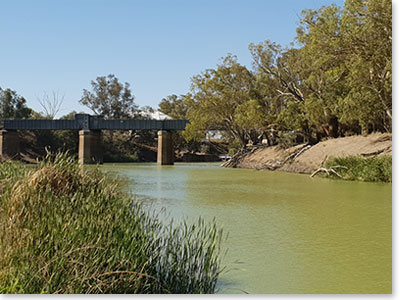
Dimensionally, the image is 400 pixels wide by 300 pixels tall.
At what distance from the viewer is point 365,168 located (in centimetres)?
2517

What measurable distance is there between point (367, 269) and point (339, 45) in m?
21.5

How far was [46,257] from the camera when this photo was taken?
221 inches

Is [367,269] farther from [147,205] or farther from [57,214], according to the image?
[147,205]

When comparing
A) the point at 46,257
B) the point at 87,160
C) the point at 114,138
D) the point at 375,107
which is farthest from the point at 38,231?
the point at 114,138

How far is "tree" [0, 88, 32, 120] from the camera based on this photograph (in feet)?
222

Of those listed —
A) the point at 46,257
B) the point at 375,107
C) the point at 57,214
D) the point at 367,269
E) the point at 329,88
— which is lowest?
the point at 367,269

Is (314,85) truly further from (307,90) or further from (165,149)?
(165,149)

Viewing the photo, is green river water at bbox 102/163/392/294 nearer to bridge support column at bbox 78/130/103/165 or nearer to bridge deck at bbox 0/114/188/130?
bridge support column at bbox 78/130/103/165

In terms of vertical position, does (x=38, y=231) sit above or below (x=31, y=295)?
above

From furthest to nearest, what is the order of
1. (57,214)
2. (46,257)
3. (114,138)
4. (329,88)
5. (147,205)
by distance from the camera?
(114,138) → (329,88) → (147,205) → (57,214) → (46,257)

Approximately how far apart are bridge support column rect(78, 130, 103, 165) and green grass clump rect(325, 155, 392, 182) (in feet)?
108

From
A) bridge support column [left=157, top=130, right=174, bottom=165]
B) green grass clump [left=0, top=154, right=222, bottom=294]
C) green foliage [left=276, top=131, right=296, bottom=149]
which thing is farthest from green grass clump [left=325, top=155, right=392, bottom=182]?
bridge support column [left=157, top=130, right=174, bottom=165]

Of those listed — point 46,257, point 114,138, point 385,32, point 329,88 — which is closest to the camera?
point 46,257

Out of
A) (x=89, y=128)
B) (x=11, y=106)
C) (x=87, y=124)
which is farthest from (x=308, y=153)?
(x=11, y=106)
